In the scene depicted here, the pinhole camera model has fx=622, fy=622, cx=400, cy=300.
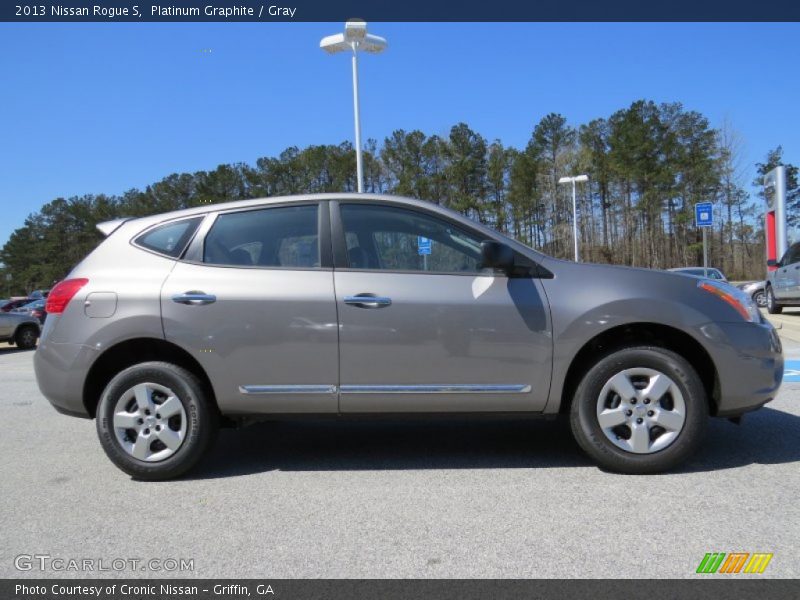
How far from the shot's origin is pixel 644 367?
3.85 m

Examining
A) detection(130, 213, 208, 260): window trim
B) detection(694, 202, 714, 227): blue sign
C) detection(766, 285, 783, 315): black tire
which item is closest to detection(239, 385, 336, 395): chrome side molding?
detection(130, 213, 208, 260): window trim

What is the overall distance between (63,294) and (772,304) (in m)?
17.7

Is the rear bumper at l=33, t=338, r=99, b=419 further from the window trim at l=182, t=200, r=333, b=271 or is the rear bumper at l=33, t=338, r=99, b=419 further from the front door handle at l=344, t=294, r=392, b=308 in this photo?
the front door handle at l=344, t=294, r=392, b=308

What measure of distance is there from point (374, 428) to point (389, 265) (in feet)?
6.24

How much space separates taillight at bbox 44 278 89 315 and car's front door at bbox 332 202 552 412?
171 cm

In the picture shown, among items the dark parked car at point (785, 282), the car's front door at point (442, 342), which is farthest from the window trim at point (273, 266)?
the dark parked car at point (785, 282)

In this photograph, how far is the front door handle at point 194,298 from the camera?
3967 mm

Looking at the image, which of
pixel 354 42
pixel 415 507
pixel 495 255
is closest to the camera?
pixel 415 507

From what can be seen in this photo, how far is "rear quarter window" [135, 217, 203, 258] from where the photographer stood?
417cm

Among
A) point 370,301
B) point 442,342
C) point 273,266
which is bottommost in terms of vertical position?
point 442,342

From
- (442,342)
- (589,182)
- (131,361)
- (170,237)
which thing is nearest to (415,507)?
(442,342)

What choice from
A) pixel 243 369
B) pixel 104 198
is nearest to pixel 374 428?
pixel 243 369

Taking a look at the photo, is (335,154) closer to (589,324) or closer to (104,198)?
(104,198)

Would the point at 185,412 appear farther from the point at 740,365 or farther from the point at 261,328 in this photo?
the point at 740,365
